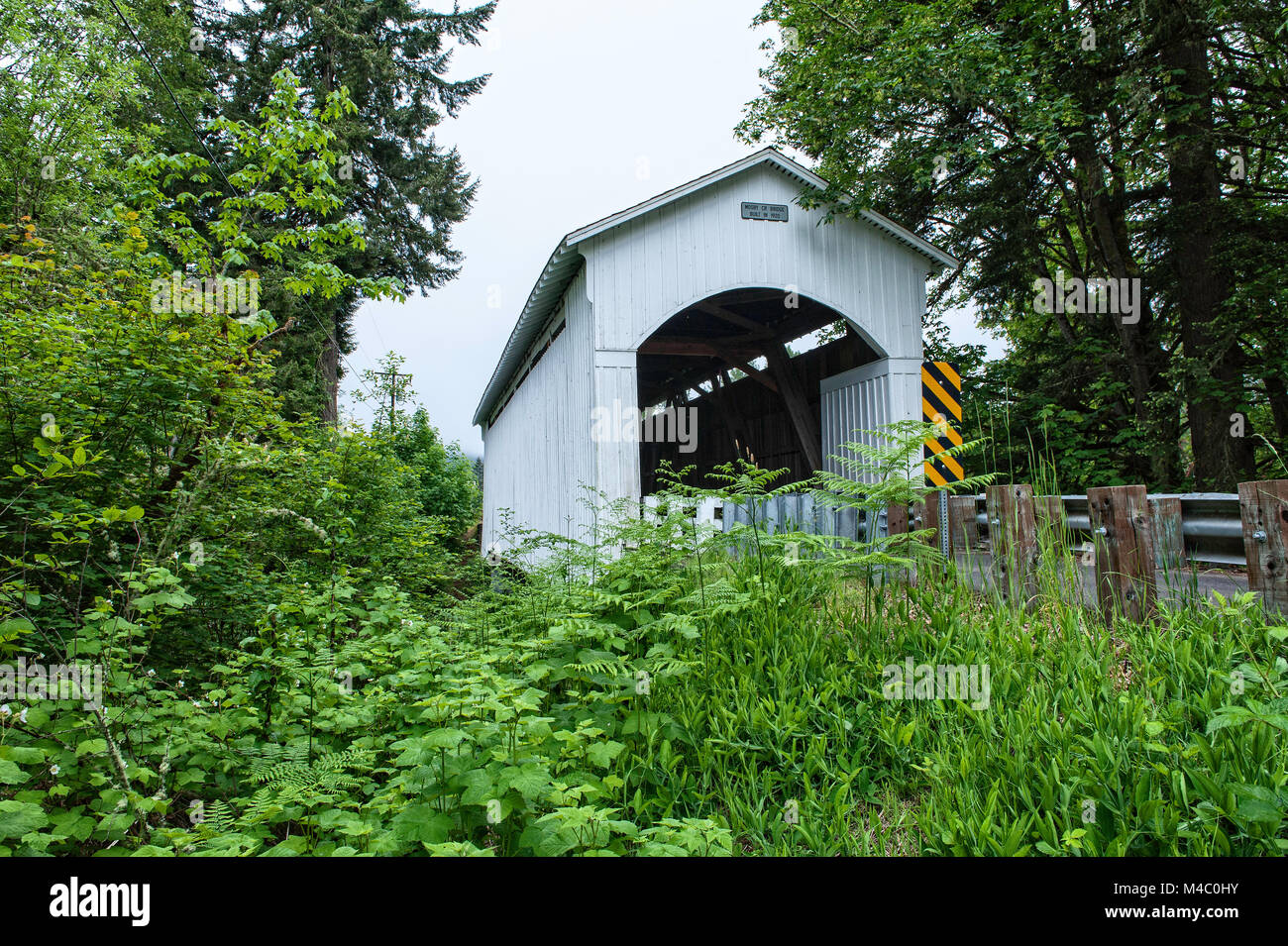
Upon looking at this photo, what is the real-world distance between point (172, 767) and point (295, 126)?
543 centimetres

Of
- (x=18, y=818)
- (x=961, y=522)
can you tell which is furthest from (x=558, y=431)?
(x=18, y=818)

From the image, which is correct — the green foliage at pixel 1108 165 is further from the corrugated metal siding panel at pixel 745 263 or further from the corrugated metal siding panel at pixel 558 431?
the corrugated metal siding panel at pixel 558 431

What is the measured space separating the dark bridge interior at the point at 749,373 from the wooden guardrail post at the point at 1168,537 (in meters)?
5.43

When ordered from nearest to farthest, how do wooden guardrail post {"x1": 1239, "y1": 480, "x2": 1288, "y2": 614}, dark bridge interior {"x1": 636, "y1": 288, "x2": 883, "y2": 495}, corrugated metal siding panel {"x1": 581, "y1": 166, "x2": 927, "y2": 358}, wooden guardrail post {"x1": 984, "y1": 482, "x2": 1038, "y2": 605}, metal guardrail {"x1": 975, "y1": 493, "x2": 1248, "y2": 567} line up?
wooden guardrail post {"x1": 1239, "y1": 480, "x2": 1288, "y2": 614}, metal guardrail {"x1": 975, "y1": 493, "x2": 1248, "y2": 567}, wooden guardrail post {"x1": 984, "y1": 482, "x2": 1038, "y2": 605}, corrugated metal siding panel {"x1": 581, "y1": 166, "x2": 927, "y2": 358}, dark bridge interior {"x1": 636, "y1": 288, "x2": 883, "y2": 495}

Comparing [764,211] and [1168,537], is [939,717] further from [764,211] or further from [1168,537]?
[764,211]

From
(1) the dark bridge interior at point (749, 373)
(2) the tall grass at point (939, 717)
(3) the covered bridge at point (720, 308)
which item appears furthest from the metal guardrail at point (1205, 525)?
(1) the dark bridge interior at point (749, 373)

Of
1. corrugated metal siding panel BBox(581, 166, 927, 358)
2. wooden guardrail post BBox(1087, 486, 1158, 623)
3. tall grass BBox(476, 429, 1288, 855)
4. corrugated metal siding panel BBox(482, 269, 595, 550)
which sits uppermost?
corrugated metal siding panel BBox(581, 166, 927, 358)

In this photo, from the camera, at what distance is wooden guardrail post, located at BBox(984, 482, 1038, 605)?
3.48 m

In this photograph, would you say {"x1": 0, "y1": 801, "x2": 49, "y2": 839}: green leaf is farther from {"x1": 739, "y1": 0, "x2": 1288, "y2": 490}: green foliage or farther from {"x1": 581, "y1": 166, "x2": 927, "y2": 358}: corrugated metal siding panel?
{"x1": 739, "y1": 0, "x2": 1288, "y2": 490}: green foliage

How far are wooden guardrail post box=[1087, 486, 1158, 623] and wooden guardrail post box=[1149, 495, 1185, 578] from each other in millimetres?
26

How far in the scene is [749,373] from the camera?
11.0m

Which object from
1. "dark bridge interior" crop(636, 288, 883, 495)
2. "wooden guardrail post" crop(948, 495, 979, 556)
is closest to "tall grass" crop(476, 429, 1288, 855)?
"wooden guardrail post" crop(948, 495, 979, 556)

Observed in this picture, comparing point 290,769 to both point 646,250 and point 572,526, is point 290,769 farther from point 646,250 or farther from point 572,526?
point 646,250

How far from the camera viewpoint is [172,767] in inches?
94.5
